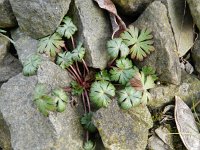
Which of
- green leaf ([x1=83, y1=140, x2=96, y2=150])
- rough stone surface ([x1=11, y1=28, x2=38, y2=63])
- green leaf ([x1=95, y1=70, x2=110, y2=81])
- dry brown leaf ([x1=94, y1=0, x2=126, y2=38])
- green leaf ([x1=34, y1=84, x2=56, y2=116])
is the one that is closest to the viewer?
green leaf ([x1=34, y1=84, x2=56, y2=116])

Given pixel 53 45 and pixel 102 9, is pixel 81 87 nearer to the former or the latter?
pixel 53 45

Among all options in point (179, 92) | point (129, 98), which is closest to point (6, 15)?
point (129, 98)

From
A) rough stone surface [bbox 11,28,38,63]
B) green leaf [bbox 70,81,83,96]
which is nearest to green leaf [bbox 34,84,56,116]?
green leaf [bbox 70,81,83,96]

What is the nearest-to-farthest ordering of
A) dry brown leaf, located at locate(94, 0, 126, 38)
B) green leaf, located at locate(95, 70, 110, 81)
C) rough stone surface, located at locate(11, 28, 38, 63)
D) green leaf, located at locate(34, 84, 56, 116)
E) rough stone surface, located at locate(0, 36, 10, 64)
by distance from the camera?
1. green leaf, located at locate(34, 84, 56, 116)
2. green leaf, located at locate(95, 70, 110, 81)
3. dry brown leaf, located at locate(94, 0, 126, 38)
4. rough stone surface, located at locate(11, 28, 38, 63)
5. rough stone surface, located at locate(0, 36, 10, 64)

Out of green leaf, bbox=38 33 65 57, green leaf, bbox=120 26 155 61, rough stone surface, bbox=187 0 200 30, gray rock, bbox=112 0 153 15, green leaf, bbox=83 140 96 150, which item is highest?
rough stone surface, bbox=187 0 200 30

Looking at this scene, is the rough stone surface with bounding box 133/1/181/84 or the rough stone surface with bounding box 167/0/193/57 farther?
the rough stone surface with bounding box 167/0/193/57

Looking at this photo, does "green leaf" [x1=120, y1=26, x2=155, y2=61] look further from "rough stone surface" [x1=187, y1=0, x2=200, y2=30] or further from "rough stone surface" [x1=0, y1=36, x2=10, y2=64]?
"rough stone surface" [x1=0, y1=36, x2=10, y2=64]

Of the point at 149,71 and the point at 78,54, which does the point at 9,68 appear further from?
the point at 149,71

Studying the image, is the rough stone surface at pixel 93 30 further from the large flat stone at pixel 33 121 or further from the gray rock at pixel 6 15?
the gray rock at pixel 6 15
